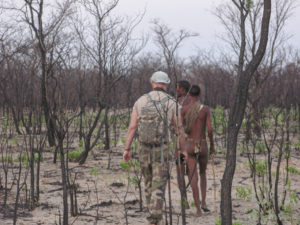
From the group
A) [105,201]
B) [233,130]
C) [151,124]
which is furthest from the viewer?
Result: [105,201]

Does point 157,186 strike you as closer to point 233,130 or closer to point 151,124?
point 151,124

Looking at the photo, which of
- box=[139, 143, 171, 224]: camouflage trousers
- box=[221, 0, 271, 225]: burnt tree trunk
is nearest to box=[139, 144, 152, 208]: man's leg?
box=[139, 143, 171, 224]: camouflage trousers

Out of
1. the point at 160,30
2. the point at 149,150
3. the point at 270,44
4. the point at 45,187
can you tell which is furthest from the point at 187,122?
the point at 160,30

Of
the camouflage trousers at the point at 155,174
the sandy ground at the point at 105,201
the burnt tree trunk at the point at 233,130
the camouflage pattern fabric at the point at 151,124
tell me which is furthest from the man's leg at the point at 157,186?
the burnt tree trunk at the point at 233,130

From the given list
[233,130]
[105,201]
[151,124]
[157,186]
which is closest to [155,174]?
[157,186]

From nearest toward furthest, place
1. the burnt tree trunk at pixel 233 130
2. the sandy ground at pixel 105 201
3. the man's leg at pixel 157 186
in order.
Result: the burnt tree trunk at pixel 233 130 < the man's leg at pixel 157 186 < the sandy ground at pixel 105 201

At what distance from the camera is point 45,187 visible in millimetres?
5117

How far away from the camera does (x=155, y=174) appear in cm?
324

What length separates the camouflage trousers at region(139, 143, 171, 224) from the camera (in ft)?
10.4

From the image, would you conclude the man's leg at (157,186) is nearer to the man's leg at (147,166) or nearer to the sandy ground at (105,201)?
the man's leg at (147,166)

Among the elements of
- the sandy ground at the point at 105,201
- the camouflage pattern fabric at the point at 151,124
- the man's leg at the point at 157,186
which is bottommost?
the sandy ground at the point at 105,201

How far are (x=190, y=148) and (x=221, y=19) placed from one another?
7.56m

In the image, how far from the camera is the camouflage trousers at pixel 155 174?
3180 mm

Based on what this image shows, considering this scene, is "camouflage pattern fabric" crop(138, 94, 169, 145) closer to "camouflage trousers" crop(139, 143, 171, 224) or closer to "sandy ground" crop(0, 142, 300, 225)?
"camouflage trousers" crop(139, 143, 171, 224)
